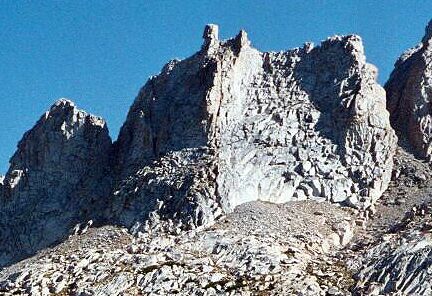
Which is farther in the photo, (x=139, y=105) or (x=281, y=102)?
(x=139, y=105)

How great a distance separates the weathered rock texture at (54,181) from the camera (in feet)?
314

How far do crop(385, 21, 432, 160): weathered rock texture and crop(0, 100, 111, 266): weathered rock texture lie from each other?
106 ft

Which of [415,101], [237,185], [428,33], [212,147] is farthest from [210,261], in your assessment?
[428,33]

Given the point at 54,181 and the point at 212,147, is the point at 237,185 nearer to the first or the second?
the point at 212,147

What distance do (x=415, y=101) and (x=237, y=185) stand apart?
24.5 meters

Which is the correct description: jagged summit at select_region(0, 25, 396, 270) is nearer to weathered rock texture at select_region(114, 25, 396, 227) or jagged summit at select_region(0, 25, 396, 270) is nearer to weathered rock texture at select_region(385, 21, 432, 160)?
weathered rock texture at select_region(114, 25, 396, 227)

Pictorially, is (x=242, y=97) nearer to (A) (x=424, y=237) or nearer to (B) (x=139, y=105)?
(B) (x=139, y=105)

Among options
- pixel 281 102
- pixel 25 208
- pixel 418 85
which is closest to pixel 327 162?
pixel 281 102

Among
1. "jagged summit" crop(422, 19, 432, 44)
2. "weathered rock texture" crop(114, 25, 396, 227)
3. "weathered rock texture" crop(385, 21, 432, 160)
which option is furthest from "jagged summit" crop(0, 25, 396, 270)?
"jagged summit" crop(422, 19, 432, 44)

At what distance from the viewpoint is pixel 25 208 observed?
99.6 meters

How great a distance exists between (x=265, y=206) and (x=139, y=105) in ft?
81.8

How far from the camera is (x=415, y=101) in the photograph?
3949 inches

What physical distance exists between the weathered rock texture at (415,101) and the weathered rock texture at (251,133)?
358 cm

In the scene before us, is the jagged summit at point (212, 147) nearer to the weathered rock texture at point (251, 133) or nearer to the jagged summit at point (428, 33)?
the weathered rock texture at point (251, 133)
